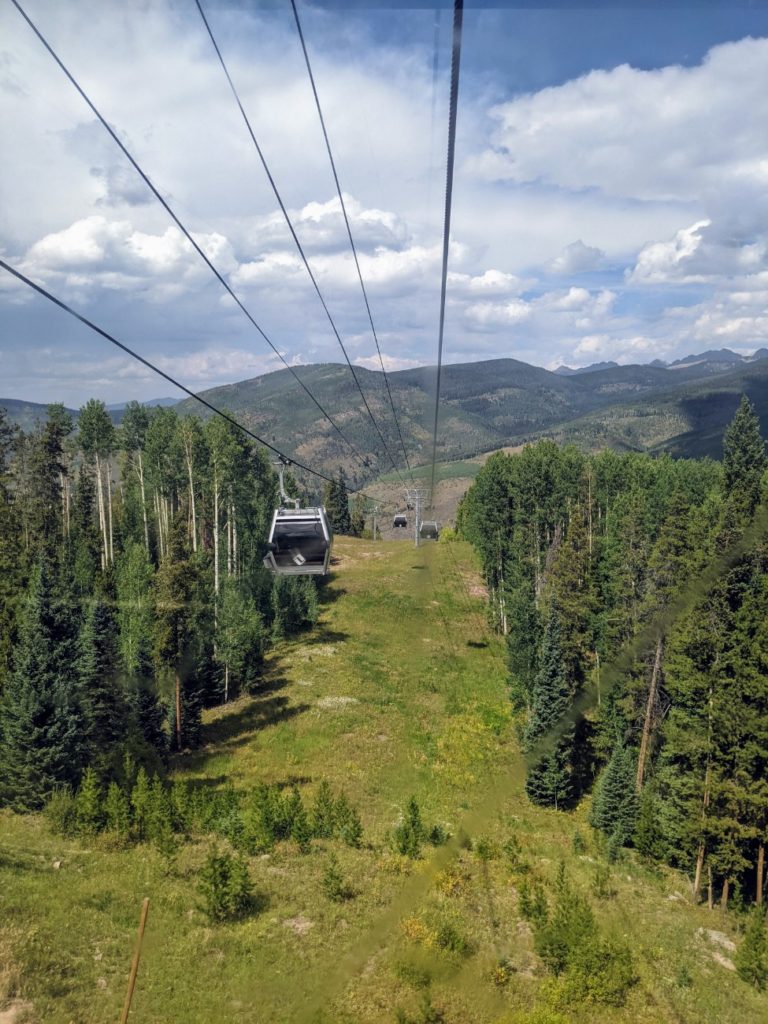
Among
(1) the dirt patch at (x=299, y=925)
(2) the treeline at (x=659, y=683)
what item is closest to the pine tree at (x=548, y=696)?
(2) the treeline at (x=659, y=683)

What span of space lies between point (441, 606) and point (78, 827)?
57.1 m

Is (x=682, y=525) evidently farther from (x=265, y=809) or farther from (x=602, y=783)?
(x=265, y=809)

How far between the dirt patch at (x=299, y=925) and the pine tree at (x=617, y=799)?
64.2ft

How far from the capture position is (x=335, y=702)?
169 ft

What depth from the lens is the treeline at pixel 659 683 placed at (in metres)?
31.6

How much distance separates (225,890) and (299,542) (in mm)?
13401

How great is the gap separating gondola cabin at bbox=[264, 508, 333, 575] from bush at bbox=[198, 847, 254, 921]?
1159cm

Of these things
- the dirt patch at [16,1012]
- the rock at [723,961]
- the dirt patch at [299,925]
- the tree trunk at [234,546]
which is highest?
the tree trunk at [234,546]

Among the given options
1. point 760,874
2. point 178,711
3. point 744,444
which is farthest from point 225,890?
point 744,444

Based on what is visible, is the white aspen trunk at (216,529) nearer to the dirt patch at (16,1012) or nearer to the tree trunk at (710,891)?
the tree trunk at (710,891)

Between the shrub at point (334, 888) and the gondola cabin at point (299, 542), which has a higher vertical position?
the gondola cabin at point (299, 542)

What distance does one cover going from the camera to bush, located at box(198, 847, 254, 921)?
933 inches

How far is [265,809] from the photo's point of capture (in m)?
31.7

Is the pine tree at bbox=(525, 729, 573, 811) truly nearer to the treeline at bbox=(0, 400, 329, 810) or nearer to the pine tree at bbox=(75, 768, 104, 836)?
the treeline at bbox=(0, 400, 329, 810)
